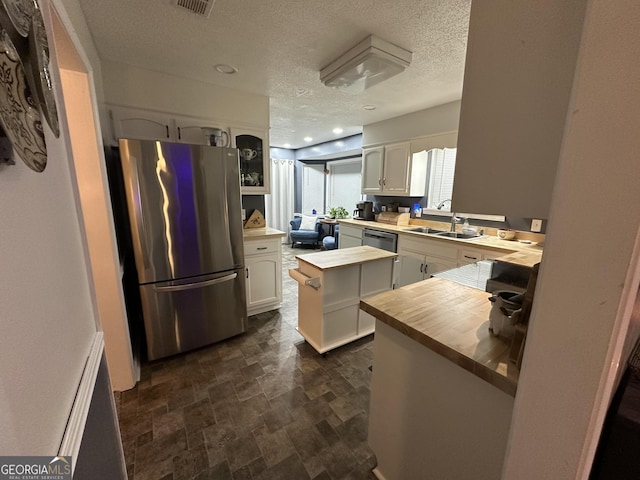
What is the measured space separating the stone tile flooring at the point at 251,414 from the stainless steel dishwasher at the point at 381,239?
1496 millimetres

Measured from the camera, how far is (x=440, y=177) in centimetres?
357

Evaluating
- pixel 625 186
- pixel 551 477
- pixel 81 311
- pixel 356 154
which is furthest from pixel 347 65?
pixel 356 154

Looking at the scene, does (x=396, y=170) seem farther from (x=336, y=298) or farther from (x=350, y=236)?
(x=336, y=298)

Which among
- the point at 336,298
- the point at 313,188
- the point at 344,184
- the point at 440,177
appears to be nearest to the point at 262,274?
the point at 336,298

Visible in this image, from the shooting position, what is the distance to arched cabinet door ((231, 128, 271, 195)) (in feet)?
9.25

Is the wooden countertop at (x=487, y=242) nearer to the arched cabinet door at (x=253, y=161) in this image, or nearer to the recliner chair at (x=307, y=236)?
the arched cabinet door at (x=253, y=161)

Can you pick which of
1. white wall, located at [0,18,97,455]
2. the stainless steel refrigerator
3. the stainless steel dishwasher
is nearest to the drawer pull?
the stainless steel refrigerator

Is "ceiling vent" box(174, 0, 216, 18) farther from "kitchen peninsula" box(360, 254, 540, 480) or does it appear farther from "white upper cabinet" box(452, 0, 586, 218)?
"kitchen peninsula" box(360, 254, 540, 480)

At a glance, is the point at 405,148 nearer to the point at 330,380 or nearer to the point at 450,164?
the point at 450,164

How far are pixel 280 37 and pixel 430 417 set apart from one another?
7.56 ft

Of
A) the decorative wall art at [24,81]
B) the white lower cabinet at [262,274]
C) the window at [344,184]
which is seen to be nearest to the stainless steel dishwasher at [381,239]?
the white lower cabinet at [262,274]

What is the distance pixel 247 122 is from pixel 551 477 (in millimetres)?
3132

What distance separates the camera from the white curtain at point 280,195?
627 cm

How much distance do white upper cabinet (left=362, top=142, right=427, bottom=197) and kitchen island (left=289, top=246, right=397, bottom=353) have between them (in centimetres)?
158
